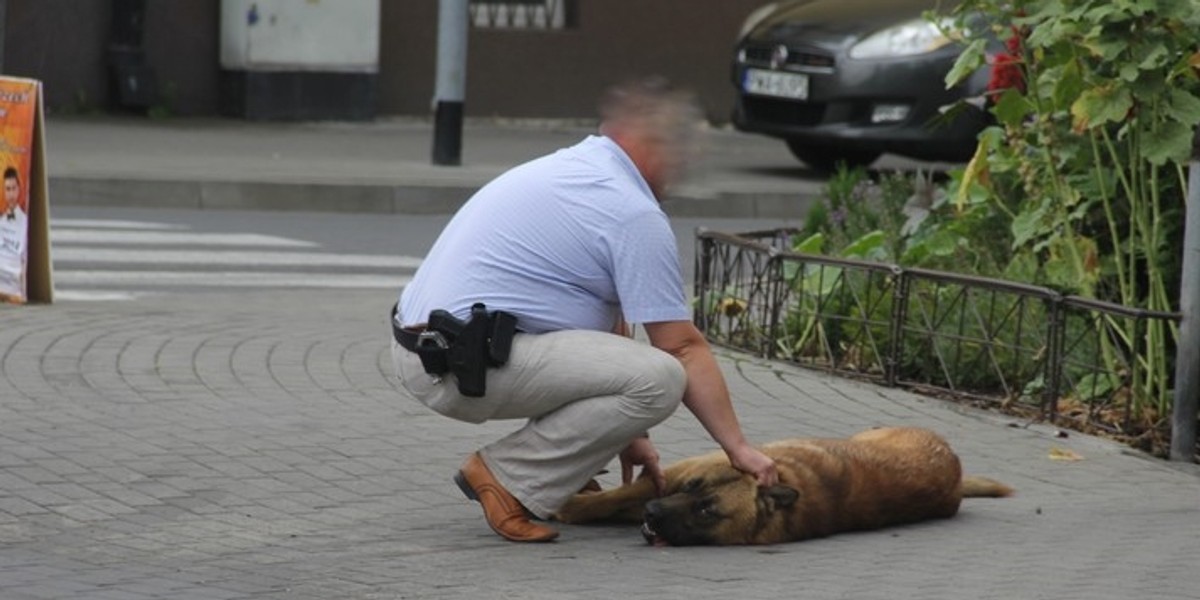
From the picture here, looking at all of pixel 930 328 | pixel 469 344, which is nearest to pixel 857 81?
pixel 930 328

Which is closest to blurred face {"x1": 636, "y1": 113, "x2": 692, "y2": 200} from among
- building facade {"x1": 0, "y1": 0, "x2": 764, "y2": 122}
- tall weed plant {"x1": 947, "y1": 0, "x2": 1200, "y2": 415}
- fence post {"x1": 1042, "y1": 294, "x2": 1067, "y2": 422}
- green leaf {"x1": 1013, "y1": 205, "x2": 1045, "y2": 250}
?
tall weed plant {"x1": 947, "y1": 0, "x2": 1200, "y2": 415}

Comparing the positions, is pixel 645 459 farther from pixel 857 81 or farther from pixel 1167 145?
pixel 857 81

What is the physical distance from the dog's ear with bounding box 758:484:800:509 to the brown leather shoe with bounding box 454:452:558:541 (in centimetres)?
54

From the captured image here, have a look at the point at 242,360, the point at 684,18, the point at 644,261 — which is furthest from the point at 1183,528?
the point at 684,18

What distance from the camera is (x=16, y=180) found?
9797 mm

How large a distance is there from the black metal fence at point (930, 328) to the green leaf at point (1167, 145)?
48cm

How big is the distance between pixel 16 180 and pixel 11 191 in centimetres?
5

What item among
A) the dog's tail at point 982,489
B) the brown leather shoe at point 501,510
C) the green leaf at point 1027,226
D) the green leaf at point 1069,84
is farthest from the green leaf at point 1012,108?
the brown leather shoe at point 501,510

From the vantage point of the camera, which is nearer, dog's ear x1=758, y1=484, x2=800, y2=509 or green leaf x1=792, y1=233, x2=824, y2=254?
dog's ear x1=758, y1=484, x2=800, y2=509

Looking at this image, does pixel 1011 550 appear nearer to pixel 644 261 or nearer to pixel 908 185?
pixel 644 261

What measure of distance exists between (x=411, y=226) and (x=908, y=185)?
15.7 ft

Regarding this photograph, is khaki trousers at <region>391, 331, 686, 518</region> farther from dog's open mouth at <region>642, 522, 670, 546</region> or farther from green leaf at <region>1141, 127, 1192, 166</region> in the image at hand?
green leaf at <region>1141, 127, 1192, 166</region>

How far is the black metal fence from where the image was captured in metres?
7.78

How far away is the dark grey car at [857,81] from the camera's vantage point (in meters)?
15.7
